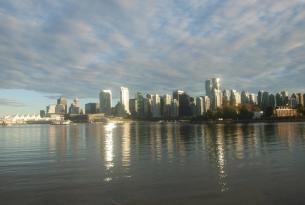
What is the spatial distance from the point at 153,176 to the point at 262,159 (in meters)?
17.1

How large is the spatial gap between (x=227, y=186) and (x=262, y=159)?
17622 mm

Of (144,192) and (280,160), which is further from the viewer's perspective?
(280,160)

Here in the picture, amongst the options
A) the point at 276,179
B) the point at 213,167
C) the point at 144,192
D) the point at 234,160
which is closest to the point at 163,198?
the point at 144,192

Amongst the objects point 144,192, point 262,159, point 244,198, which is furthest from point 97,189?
point 262,159

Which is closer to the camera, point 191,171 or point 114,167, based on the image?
point 191,171

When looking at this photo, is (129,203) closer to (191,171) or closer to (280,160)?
(191,171)

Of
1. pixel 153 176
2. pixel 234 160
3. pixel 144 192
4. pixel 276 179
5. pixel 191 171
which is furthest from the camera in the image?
pixel 234 160

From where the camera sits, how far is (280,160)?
140 ft

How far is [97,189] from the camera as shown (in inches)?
1118

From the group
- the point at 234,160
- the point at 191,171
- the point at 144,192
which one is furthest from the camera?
the point at 234,160

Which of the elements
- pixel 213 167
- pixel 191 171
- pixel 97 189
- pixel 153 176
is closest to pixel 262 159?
pixel 213 167

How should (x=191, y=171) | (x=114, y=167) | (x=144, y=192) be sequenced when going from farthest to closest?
(x=114, y=167) < (x=191, y=171) < (x=144, y=192)

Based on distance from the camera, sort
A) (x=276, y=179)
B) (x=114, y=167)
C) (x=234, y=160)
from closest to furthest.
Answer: (x=276, y=179) < (x=114, y=167) < (x=234, y=160)

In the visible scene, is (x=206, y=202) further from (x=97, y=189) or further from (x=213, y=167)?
(x=213, y=167)
